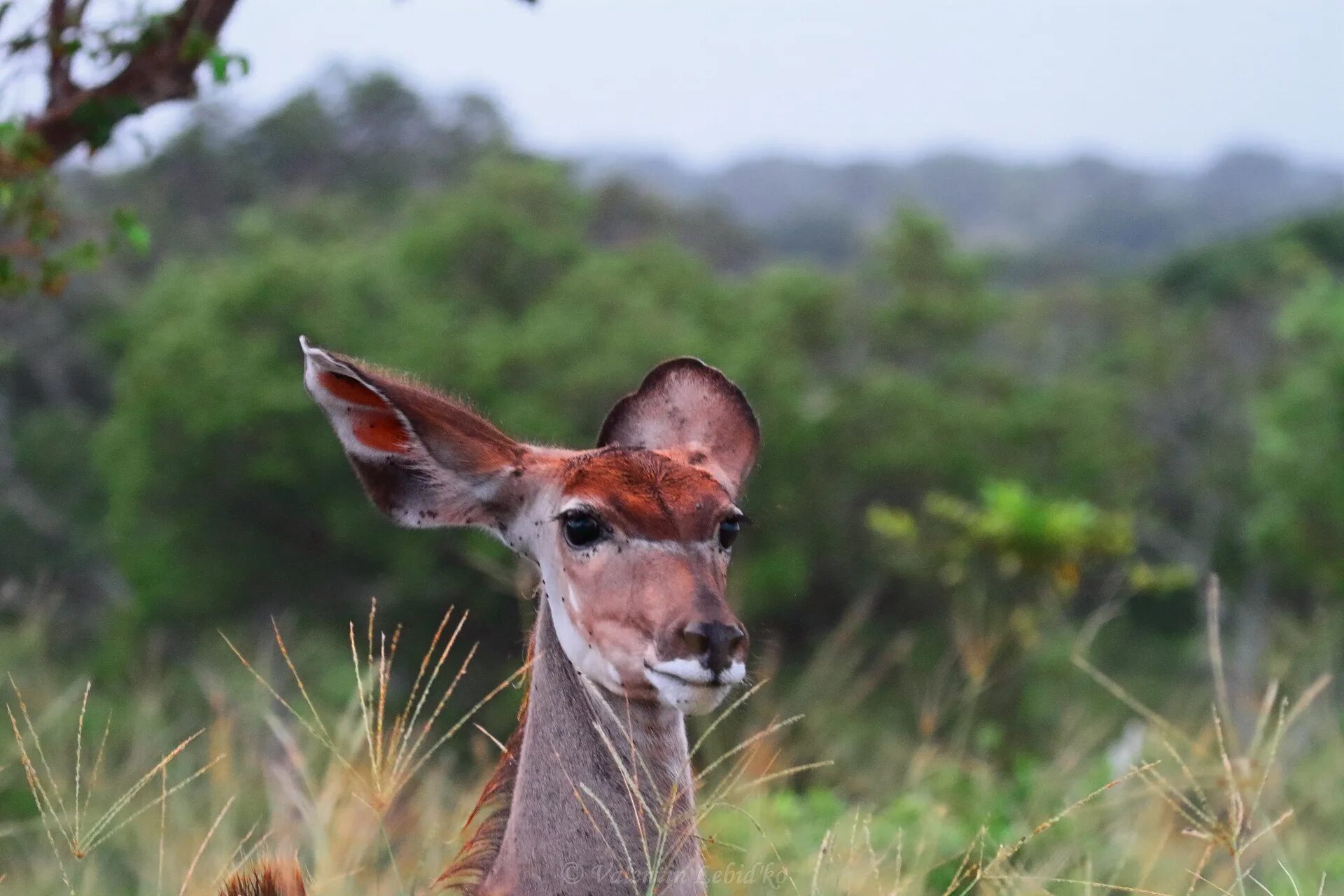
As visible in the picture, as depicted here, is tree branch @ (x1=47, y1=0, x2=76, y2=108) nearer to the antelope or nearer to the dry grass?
the dry grass

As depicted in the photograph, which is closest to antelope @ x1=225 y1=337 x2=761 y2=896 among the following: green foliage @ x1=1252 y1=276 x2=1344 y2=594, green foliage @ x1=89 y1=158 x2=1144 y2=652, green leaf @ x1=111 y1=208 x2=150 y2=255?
green leaf @ x1=111 y1=208 x2=150 y2=255

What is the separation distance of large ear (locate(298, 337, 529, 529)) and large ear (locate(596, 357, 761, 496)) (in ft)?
1.54

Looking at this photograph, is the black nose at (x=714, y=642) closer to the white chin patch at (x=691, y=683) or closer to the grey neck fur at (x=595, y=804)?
the white chin patch at (x=691, y=683)

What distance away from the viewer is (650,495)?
3744 mm

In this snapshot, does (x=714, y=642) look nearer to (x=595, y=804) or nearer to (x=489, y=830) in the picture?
(x=595, y=804)

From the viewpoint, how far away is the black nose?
11.2ft

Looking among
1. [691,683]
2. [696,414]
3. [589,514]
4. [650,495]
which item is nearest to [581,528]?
[589,514]

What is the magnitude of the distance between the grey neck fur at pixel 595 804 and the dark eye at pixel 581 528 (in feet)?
0.96

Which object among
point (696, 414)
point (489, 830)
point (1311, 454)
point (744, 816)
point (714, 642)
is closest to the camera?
point (714, 642)

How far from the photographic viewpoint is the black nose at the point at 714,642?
342cm

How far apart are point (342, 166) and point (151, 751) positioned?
38.1 meters

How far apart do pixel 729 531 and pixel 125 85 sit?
9.27 ft

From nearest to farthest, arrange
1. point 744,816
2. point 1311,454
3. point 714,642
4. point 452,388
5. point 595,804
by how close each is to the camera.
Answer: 1. point 714,642
2. point 595,804
3. point 744,816
4. point 1311,454
5. point 452,388

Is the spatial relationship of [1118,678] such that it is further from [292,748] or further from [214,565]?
[292,748]
